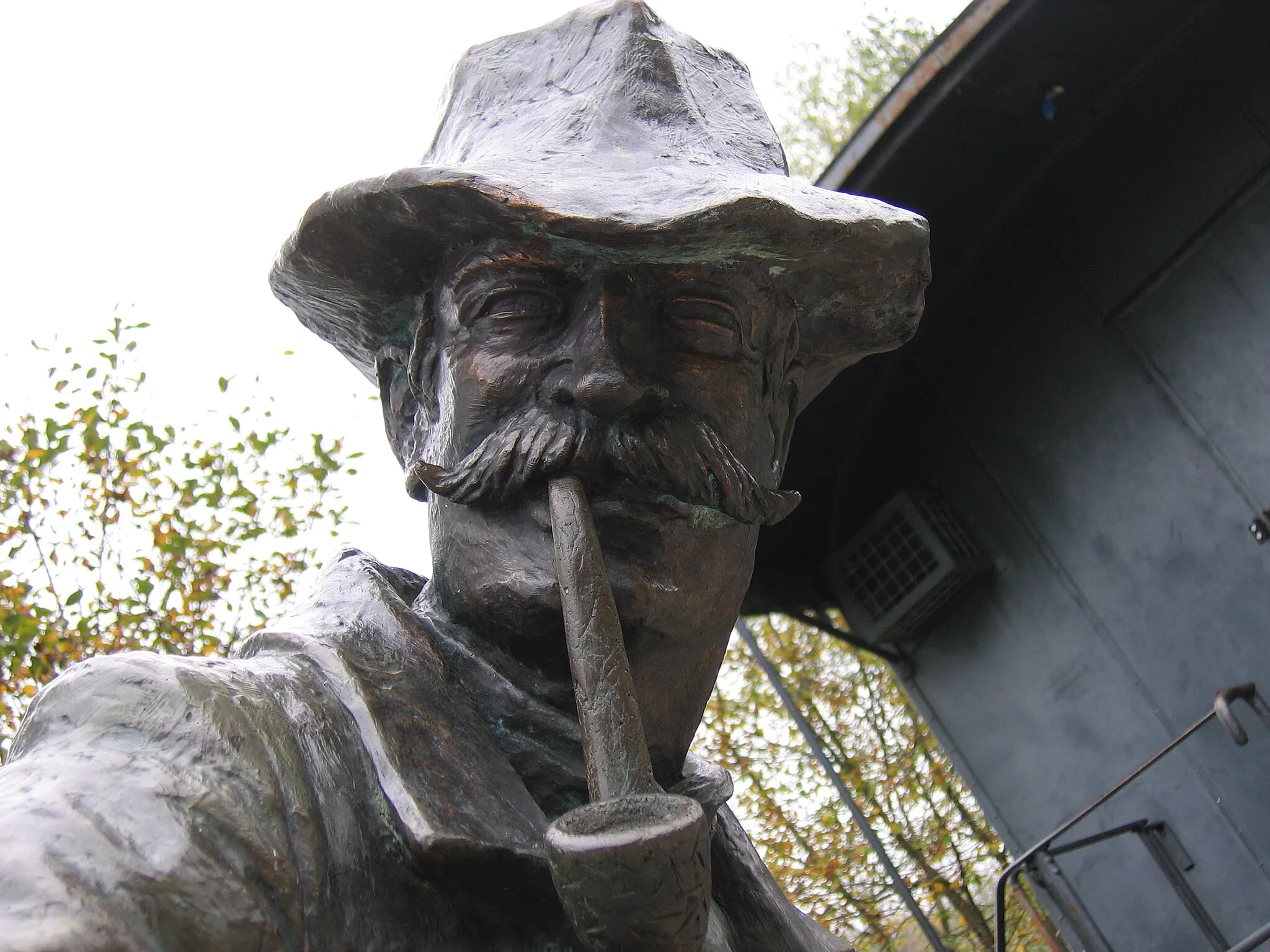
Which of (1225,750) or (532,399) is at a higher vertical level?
(532,399)

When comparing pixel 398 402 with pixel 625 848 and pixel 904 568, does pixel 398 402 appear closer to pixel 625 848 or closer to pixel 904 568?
pixel 625 848

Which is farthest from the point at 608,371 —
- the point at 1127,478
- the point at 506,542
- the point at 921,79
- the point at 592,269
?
the point at 1127,478

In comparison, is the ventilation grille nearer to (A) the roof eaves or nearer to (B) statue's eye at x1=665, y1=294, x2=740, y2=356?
(A) the roof eaves

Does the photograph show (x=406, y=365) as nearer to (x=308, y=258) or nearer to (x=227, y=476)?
(x=308, y=258)

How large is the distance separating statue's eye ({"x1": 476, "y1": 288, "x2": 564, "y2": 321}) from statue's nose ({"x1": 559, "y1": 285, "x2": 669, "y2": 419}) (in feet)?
0.22

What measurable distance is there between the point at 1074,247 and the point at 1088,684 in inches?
69.7

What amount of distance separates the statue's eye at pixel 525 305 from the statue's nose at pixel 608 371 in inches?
2.7

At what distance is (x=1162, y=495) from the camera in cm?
491

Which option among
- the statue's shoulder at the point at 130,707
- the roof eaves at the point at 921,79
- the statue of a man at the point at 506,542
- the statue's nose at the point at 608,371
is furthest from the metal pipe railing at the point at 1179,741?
the statue's shoulder at the point at 130,707

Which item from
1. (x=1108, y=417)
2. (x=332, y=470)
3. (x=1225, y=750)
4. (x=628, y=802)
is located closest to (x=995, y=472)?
(x=1108, y=417)

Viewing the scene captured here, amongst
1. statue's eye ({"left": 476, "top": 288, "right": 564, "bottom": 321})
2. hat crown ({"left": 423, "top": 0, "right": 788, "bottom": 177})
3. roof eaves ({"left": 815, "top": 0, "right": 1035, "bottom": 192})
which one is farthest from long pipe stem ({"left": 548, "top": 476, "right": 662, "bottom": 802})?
roof eaves ({"left": 815, "top": 0, "right": 1035, "bottom": 192})

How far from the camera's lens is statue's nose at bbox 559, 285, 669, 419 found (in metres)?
1.98

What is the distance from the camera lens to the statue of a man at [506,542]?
1.52 m

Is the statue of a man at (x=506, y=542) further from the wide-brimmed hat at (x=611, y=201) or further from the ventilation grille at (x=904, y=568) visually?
the ventilation grille at (x=904, y=568)
